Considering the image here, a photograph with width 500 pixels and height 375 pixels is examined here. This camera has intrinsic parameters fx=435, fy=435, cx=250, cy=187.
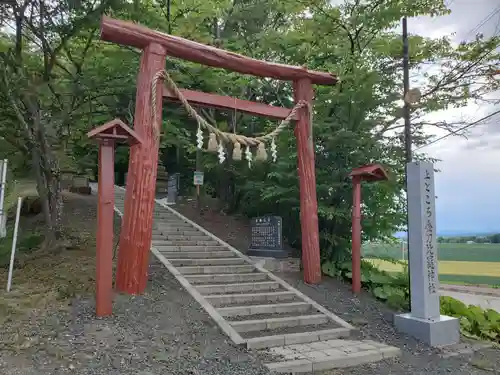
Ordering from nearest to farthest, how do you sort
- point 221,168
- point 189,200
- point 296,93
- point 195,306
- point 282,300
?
point 195,306 < point 282,300 < point 296,93 < point 221,168 < point 189,200

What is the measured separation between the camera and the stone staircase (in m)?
5.45

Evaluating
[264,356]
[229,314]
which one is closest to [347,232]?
[229,314]

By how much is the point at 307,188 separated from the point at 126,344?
474cm

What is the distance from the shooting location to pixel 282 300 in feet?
24.2

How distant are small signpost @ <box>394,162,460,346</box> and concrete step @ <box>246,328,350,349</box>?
3.73 ft

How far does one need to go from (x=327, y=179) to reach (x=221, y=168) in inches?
181

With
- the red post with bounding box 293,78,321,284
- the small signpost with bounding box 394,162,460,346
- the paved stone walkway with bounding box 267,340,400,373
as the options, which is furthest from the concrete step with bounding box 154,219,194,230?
the small signpost with bounding box 394,162,460,346

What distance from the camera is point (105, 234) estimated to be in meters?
5.79

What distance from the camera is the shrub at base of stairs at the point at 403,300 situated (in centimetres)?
774

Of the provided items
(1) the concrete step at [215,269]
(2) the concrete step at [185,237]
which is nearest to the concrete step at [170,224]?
(2) the concrete step at [185,237]

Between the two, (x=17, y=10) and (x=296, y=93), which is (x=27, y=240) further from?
(x=296, y=93)

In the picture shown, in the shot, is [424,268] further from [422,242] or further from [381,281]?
[381,281]

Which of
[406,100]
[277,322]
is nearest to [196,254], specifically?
[277,322]

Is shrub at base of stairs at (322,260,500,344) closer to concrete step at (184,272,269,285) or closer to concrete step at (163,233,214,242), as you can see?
concrete step at (184,272,269,285)
